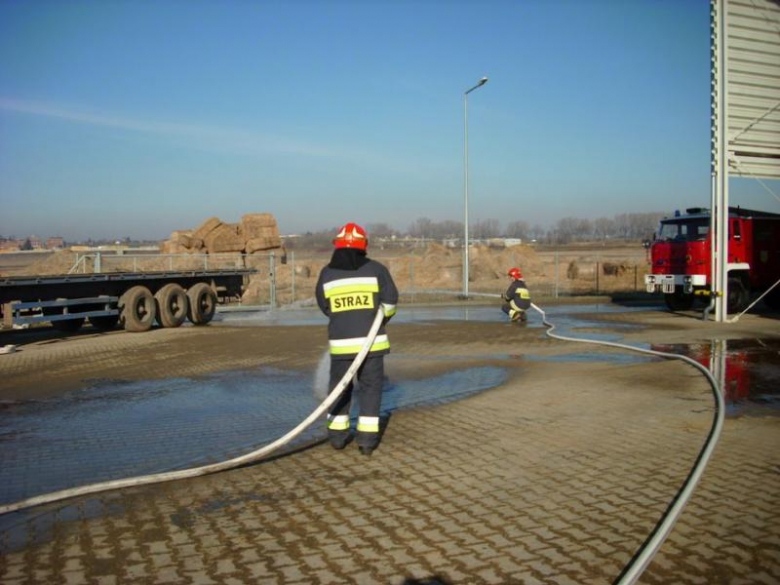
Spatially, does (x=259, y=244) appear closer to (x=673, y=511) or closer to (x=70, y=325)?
(x=70, y=325)

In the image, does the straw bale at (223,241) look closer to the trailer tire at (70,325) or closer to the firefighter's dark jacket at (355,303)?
the trailer tire at (70,325)

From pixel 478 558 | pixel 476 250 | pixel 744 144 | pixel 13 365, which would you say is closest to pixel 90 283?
pixel 13 365

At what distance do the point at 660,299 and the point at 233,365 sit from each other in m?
21.2

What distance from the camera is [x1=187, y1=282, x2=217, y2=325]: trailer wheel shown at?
19562 millimetres

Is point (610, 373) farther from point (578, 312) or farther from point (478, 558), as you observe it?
point (578, 312)

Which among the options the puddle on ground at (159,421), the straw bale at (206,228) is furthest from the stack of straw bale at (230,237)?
the puddle on ground at (159,421)

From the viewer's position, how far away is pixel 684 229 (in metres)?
20.9

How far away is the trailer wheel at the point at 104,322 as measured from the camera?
18.0m

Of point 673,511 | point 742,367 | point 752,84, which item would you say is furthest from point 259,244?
point 673,511

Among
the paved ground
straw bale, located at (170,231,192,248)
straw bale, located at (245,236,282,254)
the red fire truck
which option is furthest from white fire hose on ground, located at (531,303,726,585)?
straw bale, located at (170,231,192,248)

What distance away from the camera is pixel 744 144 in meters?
17.6

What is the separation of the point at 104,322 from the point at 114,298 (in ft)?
3.98

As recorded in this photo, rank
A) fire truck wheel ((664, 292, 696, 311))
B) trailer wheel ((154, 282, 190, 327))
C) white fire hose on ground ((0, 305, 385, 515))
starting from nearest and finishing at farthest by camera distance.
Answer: white fire hose on ground ((0, 305, 385, 515)), trailer wheel ((154, 282, 190, 327)), fire truck wheel ((664, 292, 696, 311))

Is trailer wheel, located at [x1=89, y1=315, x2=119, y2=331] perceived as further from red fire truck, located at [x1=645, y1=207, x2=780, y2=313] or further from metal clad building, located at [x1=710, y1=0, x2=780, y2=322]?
metal clad building, located at [x1=710, y1=0, x2=780, y2=322]
